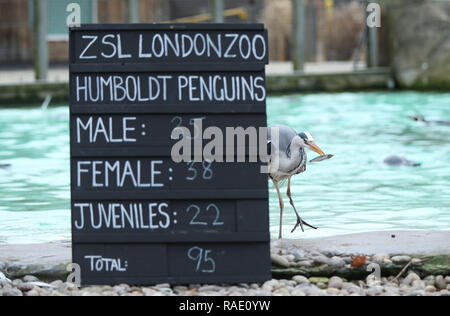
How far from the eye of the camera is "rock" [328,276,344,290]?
413 cm

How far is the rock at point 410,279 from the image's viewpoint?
421cm

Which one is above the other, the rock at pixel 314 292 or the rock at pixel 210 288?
the rock at pixel 210 288

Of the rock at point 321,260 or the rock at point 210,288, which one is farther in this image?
the rock at point 321,260

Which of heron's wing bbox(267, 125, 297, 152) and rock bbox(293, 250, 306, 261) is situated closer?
rock bbox(293, 250, 306, 261)

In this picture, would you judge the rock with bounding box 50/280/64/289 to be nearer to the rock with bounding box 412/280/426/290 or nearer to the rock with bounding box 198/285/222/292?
the rock with bounding box 198/285/222/292

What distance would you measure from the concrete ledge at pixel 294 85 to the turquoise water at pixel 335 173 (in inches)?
22.4

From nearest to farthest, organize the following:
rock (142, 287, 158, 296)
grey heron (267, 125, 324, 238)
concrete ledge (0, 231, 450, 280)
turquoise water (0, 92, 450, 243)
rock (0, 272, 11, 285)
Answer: rock (142, 287, 158, 296), rock (0, 272, 11, 285), concrete ledge (0, 231, 450, 280), grey heron (267, 125, 324, 238), turquoise water (0, 92, 450, 243)

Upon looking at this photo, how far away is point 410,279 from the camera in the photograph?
4219 mm

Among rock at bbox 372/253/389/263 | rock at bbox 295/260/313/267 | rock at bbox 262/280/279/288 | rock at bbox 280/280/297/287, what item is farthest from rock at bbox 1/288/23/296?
rock at bbox 372/253/389/263

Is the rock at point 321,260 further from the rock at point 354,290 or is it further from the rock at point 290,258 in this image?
the rock at point 354,290

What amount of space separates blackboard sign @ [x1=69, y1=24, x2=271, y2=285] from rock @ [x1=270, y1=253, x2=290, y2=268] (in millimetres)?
193

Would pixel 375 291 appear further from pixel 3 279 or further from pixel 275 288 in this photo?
pixel 3 279

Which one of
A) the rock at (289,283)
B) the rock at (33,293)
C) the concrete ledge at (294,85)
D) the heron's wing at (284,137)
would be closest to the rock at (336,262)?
the rock at (289,283)
